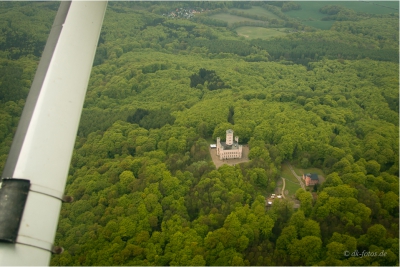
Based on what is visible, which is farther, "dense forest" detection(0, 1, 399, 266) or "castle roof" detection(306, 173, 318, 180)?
"castle roof" detection(306, 173, 318, 180)

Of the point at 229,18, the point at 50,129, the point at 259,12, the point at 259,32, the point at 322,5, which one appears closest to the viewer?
the point at 50,129

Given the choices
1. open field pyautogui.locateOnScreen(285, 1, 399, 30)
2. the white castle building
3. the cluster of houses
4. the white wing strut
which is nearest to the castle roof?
the white castle building

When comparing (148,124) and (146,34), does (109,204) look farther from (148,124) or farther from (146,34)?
(146,34)

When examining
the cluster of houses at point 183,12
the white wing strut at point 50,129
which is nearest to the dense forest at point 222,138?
the white wing strut at point 50,129

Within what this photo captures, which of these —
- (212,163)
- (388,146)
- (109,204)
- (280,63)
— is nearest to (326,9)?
(280,63)

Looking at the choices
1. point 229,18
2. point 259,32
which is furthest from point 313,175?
point 229,18

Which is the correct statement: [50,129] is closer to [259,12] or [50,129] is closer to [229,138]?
[229,138]

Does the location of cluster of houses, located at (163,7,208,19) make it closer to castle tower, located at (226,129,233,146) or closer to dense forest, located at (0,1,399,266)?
dense forest, located at (0,1,399,266)
